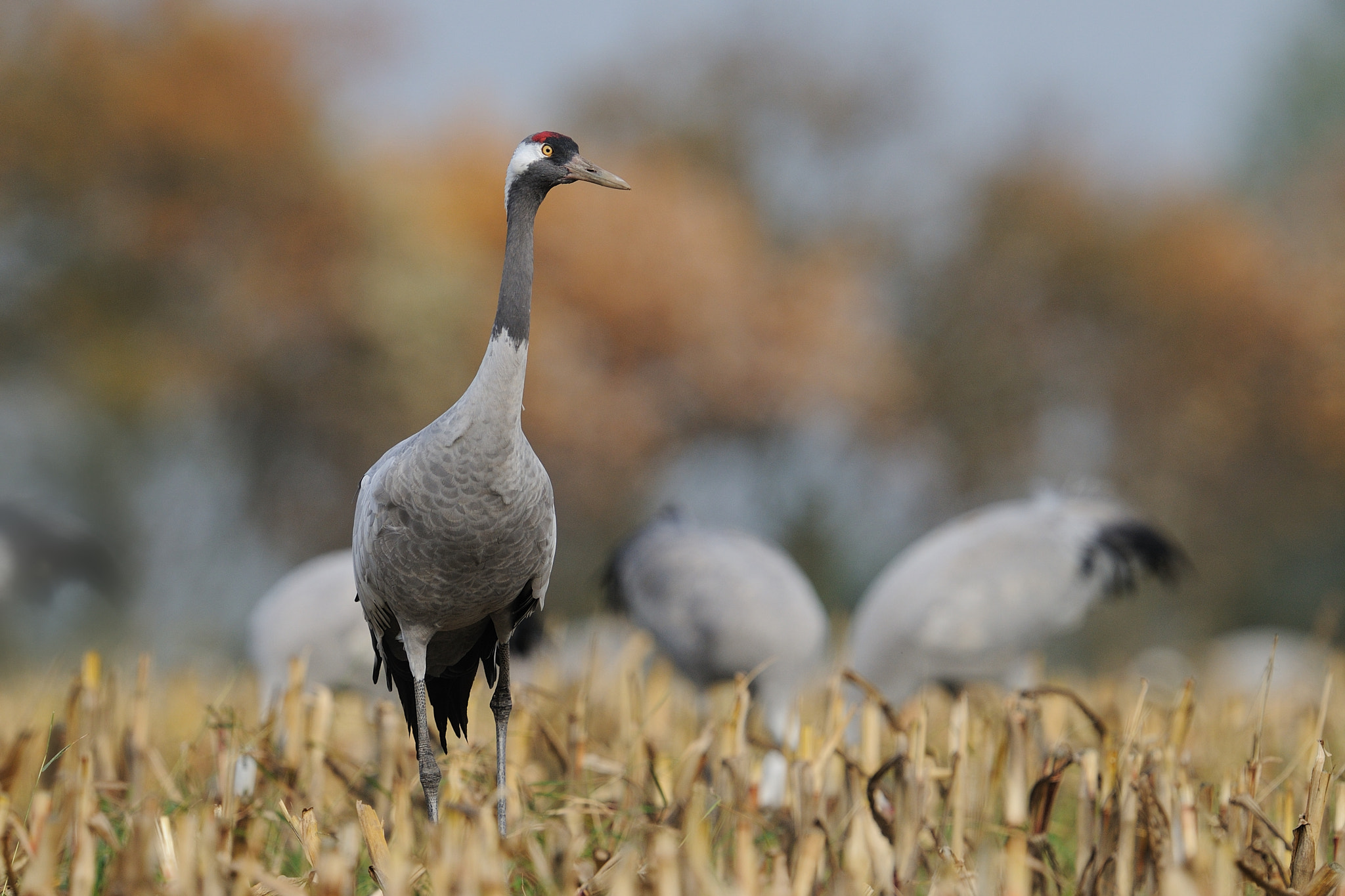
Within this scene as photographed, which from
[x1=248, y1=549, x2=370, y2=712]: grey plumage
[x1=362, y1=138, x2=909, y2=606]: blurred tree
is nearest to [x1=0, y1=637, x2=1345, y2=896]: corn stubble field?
[x1=248, y1=549, x2=370, y2=712]: grey plumage

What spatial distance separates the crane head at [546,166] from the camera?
242 centimetres

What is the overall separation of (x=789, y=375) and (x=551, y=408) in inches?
163

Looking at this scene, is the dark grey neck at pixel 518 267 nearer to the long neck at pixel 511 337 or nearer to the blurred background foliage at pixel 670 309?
the long neck at pixel 511 337

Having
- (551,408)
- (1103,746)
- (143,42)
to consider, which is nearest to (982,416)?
(551,408)

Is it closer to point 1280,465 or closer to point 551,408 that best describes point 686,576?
point 551,408

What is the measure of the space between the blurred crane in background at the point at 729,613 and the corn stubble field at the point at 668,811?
1.20 m

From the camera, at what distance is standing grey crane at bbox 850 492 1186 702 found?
5.10 metres

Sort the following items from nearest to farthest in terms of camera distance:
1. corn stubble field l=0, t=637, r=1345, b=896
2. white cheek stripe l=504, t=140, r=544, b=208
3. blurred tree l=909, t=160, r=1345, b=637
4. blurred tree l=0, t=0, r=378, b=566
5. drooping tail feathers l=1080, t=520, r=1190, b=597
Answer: corn stubble field l=0, t=637, r=1345, b=896
white cheek stripe l=504, t=140, r=544, b=208
drooping tail feathers l=1080, t=520, r=1190, b=597
blurred tree l=0, t=0, r=378, b=566
blurred tree l=909, t=160, r=1345, b=637

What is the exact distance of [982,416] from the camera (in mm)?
18875

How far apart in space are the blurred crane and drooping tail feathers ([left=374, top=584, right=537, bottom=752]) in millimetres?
1335

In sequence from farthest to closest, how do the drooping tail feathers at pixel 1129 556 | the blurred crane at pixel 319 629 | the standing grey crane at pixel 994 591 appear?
Result: the drooping tail feathers at pixel 1129 556 < the standing grey crane at pixel 994 591 < the blurred crane at pixel 319 629

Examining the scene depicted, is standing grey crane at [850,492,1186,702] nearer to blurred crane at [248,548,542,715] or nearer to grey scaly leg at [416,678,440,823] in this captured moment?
blurred crane at [248,548,542,715]

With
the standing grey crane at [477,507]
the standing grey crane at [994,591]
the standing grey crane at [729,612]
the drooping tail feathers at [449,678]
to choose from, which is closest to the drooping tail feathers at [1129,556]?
the standing grey crane at [994,591]

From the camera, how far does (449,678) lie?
290 cm
